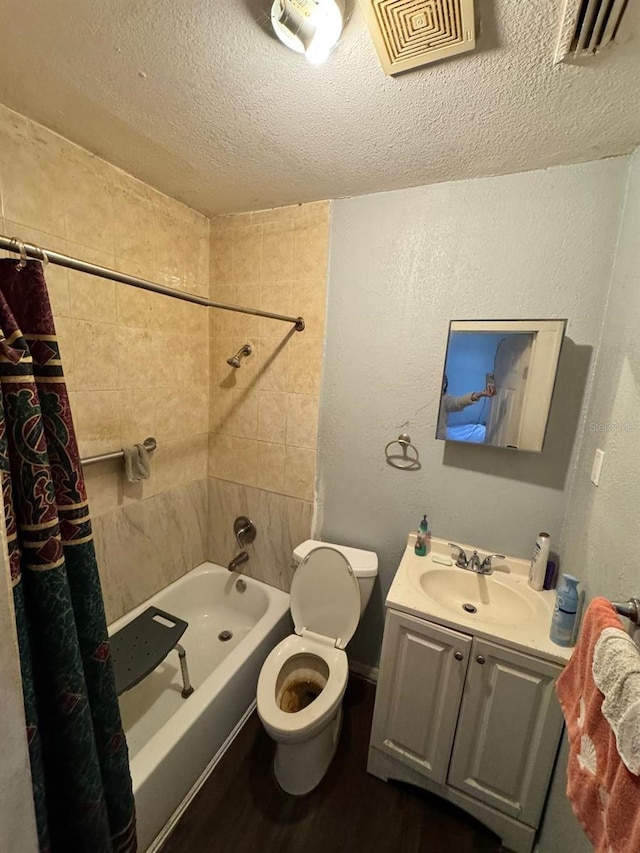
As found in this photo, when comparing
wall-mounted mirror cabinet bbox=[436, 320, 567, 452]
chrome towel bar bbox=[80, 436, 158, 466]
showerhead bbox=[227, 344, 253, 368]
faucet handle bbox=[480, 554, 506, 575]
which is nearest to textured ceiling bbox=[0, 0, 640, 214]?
wall-mounted mirror cabinet bbox=[436, 320, 567, 452]

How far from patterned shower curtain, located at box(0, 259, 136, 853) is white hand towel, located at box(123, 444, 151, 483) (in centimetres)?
92

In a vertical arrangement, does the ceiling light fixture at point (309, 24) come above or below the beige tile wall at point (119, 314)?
above

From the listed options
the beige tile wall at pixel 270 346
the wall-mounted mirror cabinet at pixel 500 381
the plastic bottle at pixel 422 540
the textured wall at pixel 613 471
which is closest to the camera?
the textured wall at pixel 613 471

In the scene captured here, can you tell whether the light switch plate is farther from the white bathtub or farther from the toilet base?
the white bathtub

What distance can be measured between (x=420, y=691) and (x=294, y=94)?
6.48 feet

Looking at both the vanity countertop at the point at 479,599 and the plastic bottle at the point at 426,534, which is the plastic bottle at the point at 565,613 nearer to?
the vanity countertop at the point at 479,599

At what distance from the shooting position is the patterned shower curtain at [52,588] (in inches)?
22.8

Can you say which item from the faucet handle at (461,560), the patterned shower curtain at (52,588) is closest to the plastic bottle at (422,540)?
the faucet handle at (461,560)

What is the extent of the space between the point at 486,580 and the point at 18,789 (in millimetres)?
1437

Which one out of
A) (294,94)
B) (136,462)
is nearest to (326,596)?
(136,462)

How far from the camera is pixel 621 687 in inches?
22.3

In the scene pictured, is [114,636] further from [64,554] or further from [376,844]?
[376,844]

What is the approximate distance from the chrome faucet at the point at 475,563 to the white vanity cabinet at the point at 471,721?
0.34 metres


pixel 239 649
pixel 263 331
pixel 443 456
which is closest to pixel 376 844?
pixel 239 649
